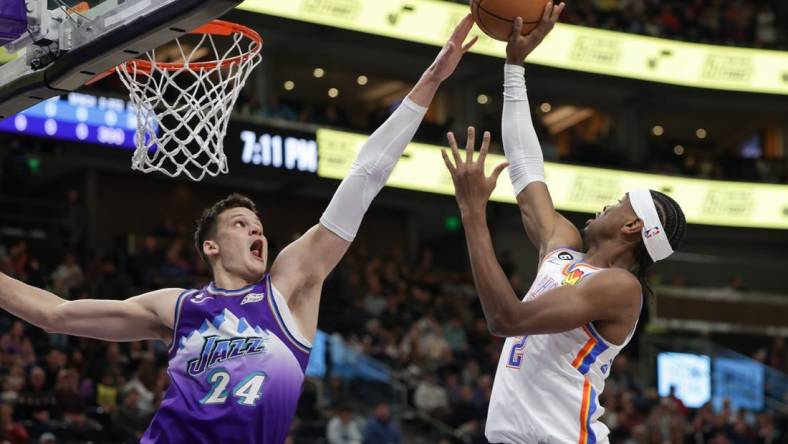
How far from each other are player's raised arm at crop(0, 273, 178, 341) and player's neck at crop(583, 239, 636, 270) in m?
1.67

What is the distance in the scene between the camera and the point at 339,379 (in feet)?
48.7

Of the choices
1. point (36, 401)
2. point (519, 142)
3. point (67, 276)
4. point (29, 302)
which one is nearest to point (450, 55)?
point (519, 142)

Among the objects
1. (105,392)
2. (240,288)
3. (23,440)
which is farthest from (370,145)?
(105,392)

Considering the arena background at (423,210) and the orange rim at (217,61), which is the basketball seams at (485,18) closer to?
the orange rim at (217,61)

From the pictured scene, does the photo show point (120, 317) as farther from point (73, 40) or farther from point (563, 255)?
point (563, 255)

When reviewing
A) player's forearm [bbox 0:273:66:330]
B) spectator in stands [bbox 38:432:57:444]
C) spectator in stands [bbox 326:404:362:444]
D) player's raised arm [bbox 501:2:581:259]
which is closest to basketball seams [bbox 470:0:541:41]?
player's raised arm [bbox 501:2:581:259]

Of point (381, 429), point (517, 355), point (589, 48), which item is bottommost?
point (381, 429)

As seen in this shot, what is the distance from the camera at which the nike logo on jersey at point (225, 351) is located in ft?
14.0

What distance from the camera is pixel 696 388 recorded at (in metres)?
20.8

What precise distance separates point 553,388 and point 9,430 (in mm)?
7769

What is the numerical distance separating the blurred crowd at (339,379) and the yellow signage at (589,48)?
159 inches

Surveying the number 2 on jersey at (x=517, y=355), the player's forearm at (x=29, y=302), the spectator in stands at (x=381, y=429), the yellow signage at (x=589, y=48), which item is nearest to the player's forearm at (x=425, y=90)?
the number 2 on jersey at (x=517, y=355)

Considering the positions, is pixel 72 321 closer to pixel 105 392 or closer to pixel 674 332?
pixel 105 392

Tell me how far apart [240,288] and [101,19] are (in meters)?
1.34
